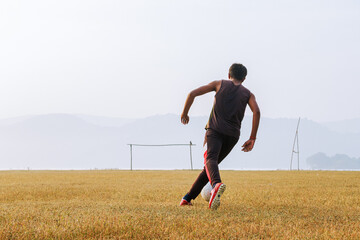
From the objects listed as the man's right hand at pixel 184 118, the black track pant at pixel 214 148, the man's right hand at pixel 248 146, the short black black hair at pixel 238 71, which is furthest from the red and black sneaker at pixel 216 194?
the short black black hair at pixel 238 71

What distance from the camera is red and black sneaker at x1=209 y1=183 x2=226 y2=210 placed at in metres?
5.45

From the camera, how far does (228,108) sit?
583cm

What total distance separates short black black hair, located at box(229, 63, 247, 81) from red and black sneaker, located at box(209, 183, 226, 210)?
1.52 m

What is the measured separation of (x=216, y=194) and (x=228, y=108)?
3.74ft

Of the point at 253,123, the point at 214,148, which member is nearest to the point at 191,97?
the point at 214,148

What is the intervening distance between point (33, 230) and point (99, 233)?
662 millimetres

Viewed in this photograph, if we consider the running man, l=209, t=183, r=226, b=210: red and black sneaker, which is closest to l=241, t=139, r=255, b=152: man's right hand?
the running man

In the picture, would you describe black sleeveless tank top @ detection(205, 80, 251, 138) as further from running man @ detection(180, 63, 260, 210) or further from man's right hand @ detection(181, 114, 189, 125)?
man's right hand @ detection(181, 114, 189, 125)

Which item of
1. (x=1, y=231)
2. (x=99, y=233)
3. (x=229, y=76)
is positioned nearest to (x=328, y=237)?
(x=99, y=233)

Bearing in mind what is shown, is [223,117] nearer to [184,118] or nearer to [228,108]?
[228,108]

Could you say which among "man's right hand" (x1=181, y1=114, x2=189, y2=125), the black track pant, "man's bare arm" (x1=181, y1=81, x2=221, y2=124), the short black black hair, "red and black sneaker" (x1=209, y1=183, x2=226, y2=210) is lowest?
"red and black sneaker" (x1=209, y1=183, x2=226, y2=210)

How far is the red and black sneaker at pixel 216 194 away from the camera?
545 cm

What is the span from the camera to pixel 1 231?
4262 millimetres

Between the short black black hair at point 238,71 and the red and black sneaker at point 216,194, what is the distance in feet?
5.00
